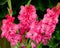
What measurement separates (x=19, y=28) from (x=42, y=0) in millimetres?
503

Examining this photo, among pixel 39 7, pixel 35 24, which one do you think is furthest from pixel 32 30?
pixel 39 7

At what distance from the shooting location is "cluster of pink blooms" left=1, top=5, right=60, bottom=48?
63.7 inches

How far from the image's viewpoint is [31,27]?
1649mm

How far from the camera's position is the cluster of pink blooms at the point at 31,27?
1618 millimetres

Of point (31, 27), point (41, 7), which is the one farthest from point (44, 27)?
point (41, 7)

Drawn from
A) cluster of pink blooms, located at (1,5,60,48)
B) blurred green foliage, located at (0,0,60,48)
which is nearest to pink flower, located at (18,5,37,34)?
cluster of pink blooms, located at (1,5,60,48)

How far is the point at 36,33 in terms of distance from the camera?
1.63 metres

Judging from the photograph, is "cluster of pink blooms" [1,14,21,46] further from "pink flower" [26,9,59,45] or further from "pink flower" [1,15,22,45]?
"pink flower" [26,9,59,45]

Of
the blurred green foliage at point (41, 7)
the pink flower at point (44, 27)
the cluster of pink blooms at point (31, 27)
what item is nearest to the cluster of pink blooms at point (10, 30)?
the cluster of pink blooms at point (31, 27)

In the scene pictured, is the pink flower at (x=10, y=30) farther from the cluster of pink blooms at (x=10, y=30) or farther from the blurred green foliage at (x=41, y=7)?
the blurred green foliage at (x=41, y=7)

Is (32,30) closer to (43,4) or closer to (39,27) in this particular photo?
(39,27)

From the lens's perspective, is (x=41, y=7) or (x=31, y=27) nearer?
(x=31, y=27)

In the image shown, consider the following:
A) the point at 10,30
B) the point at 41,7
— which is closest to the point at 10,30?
the point at 10,30

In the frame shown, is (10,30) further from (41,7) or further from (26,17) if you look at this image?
(41,7)
